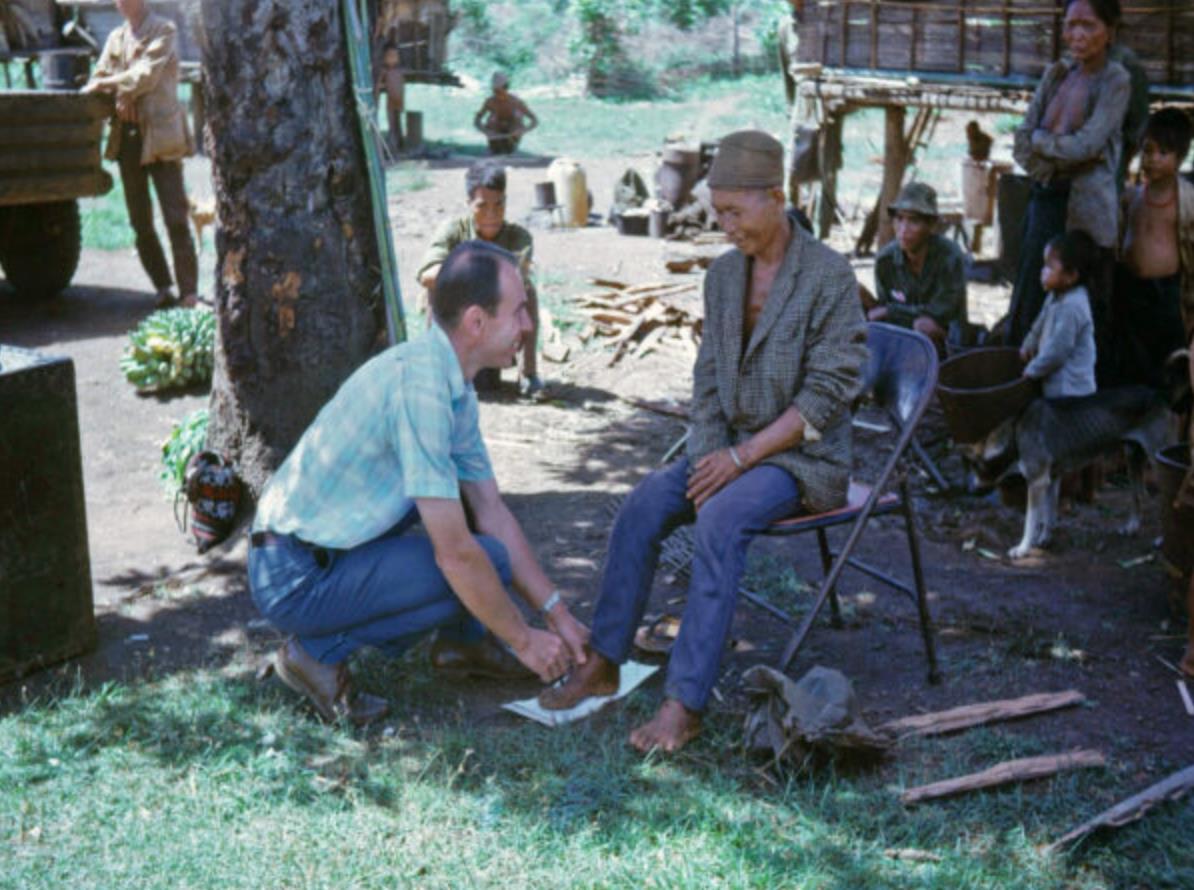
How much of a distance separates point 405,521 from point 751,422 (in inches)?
46.1

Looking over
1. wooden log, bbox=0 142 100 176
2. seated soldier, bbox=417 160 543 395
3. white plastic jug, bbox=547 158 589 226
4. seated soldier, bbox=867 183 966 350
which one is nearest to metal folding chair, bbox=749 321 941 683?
seated soldier, bbox=867 183 966 350

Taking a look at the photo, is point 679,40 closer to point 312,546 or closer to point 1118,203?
point 1118,203

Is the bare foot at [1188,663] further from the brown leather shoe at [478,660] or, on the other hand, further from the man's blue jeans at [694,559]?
the brown leather shoe at [478,660]

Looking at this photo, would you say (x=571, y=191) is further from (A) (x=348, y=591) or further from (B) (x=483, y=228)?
(A) (x=348, y=591)

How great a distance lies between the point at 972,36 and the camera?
11.5 m

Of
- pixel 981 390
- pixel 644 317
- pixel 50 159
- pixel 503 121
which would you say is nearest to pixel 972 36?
pixel 644 317

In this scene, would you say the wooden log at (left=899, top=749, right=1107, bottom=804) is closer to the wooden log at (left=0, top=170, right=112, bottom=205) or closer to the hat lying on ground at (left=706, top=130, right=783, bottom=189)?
the hat lying on ground at (left=706, top=130, right=783, bottom=189)

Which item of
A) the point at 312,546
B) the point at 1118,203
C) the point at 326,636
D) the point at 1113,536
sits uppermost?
the point at 1118,203

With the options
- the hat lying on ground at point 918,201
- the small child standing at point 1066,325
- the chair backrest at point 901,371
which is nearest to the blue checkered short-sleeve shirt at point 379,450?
the chair backrest at point 901,371

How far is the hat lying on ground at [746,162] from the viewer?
175 inches

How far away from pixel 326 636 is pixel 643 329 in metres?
6.74

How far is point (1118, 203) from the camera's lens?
7617 millimetres

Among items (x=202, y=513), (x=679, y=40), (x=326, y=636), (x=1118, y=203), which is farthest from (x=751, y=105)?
(x=326, y=636)

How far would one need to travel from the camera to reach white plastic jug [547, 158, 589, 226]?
54.6 feet
